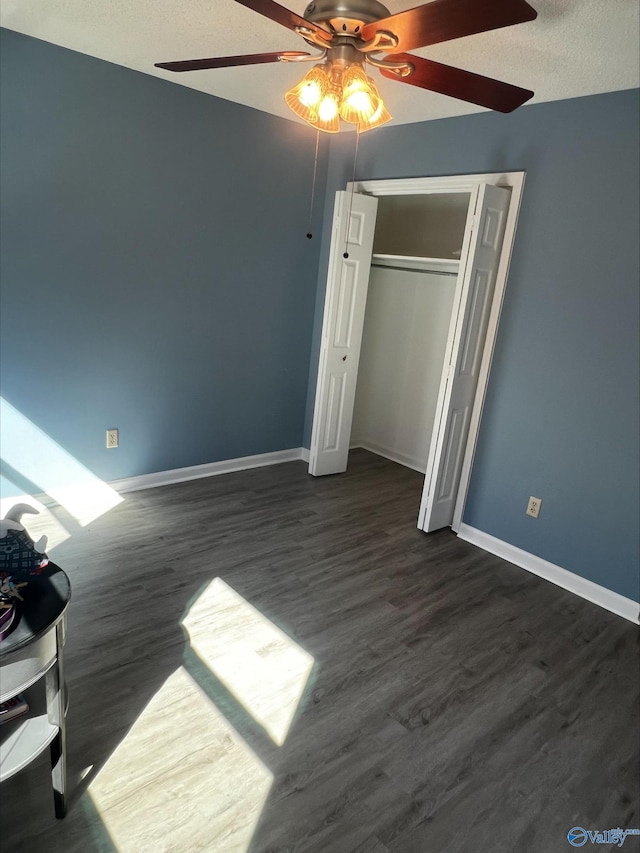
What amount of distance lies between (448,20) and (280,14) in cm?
44

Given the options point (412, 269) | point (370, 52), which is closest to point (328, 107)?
point (370, 52)

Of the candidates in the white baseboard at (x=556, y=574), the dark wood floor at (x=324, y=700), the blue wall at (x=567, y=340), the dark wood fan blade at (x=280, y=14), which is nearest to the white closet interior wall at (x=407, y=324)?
the blue wall at (x=567, y=340)

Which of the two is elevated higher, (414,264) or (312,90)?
(312,90)

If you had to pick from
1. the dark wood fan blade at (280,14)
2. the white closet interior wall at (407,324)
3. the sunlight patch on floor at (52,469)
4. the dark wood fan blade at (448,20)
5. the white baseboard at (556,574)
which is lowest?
the white baseboard at (556,574)

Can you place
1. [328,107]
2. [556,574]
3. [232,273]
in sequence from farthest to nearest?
[232,273], [556,574], [328,107]

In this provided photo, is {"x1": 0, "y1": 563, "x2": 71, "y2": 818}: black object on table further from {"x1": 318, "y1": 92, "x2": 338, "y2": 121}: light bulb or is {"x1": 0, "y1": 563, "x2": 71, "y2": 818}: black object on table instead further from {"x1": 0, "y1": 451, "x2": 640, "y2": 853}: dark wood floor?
{"x1": 318, "y1": 92, "x2": 338, "y2": 121}: light bulb

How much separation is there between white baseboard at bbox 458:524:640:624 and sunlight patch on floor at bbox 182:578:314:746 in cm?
Answer: 154

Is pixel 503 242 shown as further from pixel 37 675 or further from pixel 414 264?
pixel 37 675

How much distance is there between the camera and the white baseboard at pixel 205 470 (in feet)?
12.0

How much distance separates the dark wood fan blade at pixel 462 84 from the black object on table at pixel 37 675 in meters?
1.79

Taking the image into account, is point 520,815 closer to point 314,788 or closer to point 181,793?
point 314,788

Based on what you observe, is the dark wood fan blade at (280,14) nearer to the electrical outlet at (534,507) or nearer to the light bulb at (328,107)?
the light bulb at (328,107)

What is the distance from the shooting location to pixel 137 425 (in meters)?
3.58

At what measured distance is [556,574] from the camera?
3.08 meters
